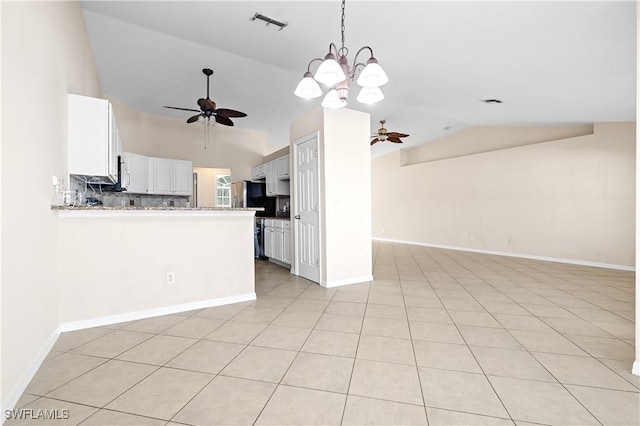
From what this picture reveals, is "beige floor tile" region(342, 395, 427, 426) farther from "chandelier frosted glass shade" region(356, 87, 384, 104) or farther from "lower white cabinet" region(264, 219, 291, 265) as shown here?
"lower white cabinet" region(264, 219, 291, 265)

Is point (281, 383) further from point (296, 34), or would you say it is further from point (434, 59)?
point (434, 59)

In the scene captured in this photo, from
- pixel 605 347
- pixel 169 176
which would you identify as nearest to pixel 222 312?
pixel 605 347

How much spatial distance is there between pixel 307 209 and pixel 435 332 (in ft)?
8.48

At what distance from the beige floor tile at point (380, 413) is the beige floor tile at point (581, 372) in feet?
3.34

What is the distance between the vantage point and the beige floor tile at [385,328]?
2.57 metres

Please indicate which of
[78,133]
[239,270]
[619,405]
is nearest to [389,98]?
[239,270]

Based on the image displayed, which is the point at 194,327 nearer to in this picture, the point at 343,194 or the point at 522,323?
the point at 343,194

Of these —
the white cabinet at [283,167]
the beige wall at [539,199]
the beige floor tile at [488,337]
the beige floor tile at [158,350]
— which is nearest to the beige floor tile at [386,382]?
the beige floor tile at [488,337]

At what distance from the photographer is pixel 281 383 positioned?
71.5 inches

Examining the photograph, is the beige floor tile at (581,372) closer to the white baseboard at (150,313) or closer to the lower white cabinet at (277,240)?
the white baseboard at (150,313)

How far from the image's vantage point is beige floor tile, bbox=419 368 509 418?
1.58m

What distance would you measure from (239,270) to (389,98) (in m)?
3.78

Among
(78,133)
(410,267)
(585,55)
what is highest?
(585,55)

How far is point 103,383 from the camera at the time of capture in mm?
1817
